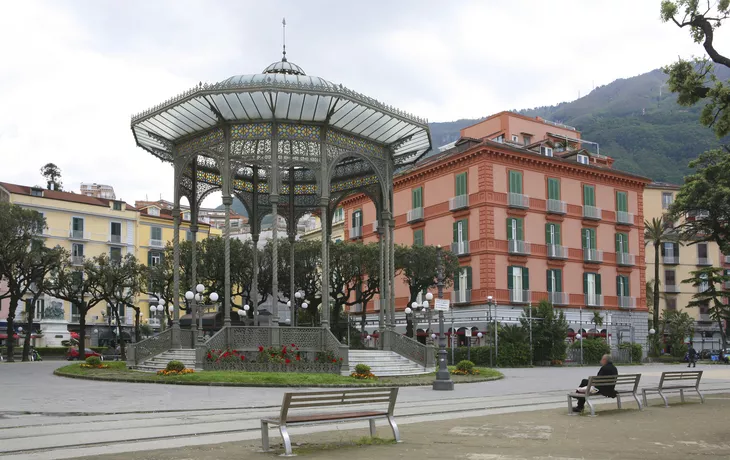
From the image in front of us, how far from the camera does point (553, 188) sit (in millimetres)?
55219

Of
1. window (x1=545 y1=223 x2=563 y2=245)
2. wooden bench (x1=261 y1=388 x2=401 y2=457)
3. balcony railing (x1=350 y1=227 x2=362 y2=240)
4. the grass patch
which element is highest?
balcony railing (x1=350 y1=227 x2=362 y2=240)

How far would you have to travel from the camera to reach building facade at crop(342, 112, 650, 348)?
168ft

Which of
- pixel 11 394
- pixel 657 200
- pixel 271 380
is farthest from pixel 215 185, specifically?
pixel 657 200

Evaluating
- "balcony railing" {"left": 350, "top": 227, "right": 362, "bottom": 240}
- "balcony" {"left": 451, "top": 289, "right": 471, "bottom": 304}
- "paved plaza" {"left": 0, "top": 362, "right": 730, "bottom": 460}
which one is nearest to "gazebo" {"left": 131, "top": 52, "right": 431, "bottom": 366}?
"paved plaza" {"left": 0, "top": 362, "right": 730, "bottom": 460}

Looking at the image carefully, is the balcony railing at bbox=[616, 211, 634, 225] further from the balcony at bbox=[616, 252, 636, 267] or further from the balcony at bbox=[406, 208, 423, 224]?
the balcony at bbox=[406, 208, 423, 224]

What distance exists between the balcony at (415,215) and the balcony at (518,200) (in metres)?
7.26

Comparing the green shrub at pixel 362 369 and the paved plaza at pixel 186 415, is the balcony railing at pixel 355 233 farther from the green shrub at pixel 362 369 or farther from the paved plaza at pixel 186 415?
the paved plaza at pixel 186 415

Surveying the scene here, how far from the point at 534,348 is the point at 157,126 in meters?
25.3

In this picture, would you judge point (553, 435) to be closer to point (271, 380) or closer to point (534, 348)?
point (271, 380)

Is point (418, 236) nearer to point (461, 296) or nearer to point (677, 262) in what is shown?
point (461, 296)

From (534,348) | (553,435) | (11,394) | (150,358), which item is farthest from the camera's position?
(534,348)

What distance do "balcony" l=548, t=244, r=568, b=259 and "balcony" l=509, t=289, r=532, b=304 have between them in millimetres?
3567

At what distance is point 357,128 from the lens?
28719mm

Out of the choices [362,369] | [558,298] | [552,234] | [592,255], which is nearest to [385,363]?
[362,369]
